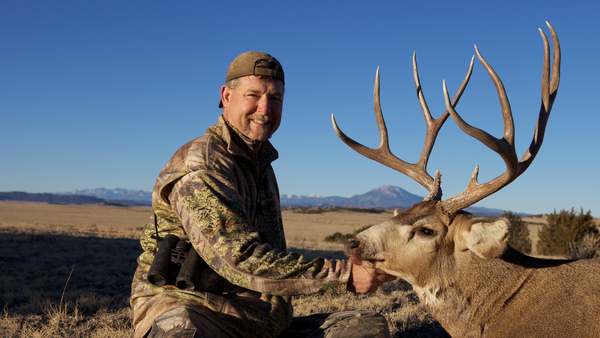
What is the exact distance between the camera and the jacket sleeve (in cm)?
271

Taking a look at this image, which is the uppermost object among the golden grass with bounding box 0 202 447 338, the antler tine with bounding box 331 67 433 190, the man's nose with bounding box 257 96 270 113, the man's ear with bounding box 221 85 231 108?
the man's ear with bounding box 221 85 231 108

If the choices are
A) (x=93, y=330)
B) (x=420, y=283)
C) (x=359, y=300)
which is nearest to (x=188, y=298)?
(x=420, y=283)

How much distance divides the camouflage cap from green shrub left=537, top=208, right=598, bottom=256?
52.1 feet

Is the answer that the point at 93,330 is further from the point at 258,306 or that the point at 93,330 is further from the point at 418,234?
the point at 418,234

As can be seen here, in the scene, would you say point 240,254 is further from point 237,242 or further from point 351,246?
point 351,246

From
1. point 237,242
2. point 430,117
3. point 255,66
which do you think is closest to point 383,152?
point 430,117

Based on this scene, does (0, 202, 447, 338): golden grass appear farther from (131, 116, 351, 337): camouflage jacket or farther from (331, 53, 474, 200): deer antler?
(131, 116, 351, 337): camouflage jacket

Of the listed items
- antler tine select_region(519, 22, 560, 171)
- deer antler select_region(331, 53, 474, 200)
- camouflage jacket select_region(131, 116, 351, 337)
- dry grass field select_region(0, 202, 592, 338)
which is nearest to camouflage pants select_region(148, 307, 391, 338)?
camouflage jacket select_region(131, 116, 351, 337)

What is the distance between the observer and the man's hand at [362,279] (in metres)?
2.86

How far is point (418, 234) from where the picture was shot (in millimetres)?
3328

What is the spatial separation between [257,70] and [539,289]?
2.71m

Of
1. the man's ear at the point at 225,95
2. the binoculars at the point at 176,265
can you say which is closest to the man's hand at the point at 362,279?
the binoculars at the point at 176,265

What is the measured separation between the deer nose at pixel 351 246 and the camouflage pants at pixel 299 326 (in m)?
0.76

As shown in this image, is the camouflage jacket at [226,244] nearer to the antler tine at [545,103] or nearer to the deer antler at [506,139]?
the deer antler at [506,139]
